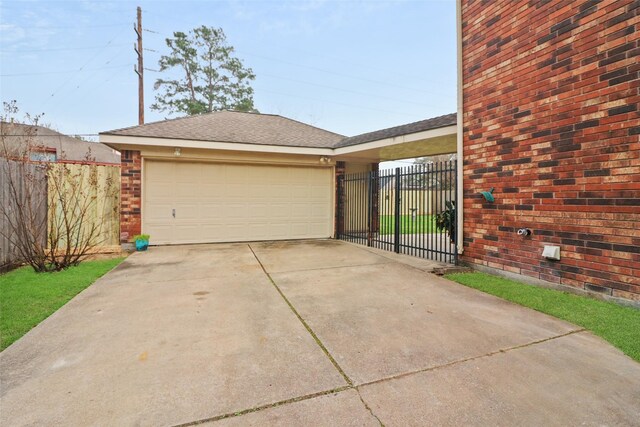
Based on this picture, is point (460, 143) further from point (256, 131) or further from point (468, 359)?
point (256, 131)

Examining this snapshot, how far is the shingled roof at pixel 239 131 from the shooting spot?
730 cm

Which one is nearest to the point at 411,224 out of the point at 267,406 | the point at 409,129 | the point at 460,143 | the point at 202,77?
the point at 409,129

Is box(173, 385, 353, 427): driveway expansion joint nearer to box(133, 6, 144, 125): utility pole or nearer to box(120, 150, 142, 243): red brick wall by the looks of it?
box(120, 150, 142, 243): red brick wall

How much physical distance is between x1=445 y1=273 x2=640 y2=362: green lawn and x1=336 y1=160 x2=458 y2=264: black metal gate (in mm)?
1242

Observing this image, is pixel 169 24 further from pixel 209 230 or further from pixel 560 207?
pixel 560 207

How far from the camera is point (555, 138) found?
3787 millimetres

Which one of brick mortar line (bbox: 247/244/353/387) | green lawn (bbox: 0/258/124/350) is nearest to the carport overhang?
brick mortar line (bbox: 247/244/353/387)

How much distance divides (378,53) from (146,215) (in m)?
15.1

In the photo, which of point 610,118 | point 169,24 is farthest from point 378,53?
point 610,118

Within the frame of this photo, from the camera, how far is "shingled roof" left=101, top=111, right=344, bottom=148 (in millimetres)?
7298

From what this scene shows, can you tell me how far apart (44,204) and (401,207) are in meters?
8.35

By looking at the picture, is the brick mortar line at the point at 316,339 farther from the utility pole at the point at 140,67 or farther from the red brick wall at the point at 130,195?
the utility pole at the point at 140,67

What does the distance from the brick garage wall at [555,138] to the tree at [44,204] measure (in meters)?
6.60

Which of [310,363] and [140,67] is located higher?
[140,67]
